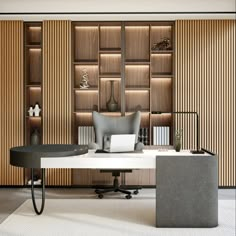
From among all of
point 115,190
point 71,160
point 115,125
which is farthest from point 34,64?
point 71,160

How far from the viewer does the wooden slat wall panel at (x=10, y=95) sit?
687 cm

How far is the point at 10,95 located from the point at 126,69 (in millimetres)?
1966

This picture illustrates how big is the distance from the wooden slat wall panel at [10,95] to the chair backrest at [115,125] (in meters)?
1.39

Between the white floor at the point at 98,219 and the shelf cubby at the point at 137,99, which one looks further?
the shelf cubby at the point at 137,99

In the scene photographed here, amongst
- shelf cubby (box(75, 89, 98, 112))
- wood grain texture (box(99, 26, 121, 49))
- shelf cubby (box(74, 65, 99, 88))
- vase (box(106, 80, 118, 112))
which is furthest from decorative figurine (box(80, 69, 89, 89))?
wood grain texture (box(99, 26, 121, 49))

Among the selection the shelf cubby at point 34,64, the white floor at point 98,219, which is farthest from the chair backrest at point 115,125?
the shelf cubby at point 34,64

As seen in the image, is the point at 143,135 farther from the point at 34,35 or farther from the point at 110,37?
the point at 34,35

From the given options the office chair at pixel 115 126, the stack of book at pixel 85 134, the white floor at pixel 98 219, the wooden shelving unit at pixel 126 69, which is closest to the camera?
the white floor at pixel 98 219

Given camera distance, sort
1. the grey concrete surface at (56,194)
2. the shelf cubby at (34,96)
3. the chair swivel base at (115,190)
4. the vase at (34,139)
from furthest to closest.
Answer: the shelf cubby at (34,96), the vase at (34,139), the chair swivel base at (115,190), the grey concrete surface at (56,194)

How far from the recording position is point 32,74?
713 centimetres

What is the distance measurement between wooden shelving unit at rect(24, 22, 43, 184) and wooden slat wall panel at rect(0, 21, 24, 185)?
4.8 inches

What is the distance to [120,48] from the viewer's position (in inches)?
277

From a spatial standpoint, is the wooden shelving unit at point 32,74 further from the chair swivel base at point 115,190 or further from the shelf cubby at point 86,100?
the chair swivel base at point 115,190

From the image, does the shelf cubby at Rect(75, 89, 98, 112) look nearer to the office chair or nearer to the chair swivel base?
the office chair
